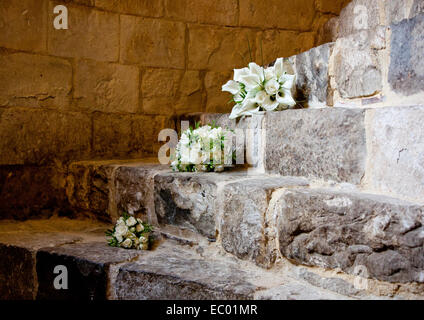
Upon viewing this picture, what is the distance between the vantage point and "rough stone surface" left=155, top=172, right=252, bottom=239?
179cm

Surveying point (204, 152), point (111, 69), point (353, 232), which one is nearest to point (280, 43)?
point (111, 69)

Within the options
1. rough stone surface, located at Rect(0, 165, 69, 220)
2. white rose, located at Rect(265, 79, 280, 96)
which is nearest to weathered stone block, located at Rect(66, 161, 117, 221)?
rough stone surface, located at Rect(0, 165, 69, 220)

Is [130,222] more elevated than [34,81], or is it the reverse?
[34,81]

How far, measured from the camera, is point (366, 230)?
1.29 meters

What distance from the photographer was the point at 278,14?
3.49 metres

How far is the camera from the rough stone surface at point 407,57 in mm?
1401

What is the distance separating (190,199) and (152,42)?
5.46ft

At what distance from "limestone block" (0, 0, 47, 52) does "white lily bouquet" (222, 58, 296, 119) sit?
1379mm

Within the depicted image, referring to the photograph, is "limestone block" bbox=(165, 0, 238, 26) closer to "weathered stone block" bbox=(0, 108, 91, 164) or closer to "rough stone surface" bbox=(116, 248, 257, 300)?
"weathered stone block" bbox=(0, 108, 91, 164)

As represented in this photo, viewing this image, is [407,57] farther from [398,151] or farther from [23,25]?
[23,25]

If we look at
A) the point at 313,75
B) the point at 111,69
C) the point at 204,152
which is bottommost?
the point at 204,152

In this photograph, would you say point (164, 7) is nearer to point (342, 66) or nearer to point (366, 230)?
point (342, 66)
